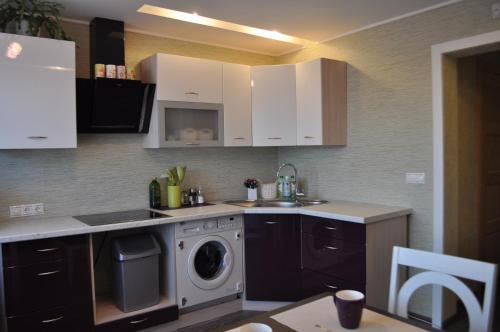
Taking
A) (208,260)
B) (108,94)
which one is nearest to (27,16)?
(108,94)

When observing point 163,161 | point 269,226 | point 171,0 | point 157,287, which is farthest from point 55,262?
point 171,0

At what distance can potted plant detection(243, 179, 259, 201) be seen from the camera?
13.0 feet

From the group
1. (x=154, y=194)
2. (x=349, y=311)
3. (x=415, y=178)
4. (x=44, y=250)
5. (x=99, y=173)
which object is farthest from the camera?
(x=154, y=194)

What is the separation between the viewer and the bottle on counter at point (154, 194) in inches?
134

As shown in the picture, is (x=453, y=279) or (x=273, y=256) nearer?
(x=453, y=279)

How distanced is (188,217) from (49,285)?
3.35ft

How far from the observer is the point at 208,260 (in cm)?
326

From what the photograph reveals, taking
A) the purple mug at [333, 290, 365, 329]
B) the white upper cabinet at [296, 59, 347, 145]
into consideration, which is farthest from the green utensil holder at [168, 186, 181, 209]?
the purple mug at [333, 290, 365, 329]

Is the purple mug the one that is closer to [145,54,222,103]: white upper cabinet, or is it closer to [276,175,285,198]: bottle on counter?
[145,54,222,103]: white upper cabinet

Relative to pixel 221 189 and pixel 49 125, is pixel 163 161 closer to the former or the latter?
pixel 221 189

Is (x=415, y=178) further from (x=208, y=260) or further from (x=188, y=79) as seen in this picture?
(x=188, y=79)

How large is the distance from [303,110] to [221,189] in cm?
115

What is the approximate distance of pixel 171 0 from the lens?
8.83 feet

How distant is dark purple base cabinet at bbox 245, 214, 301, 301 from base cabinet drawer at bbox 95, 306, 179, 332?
0.72 meters
